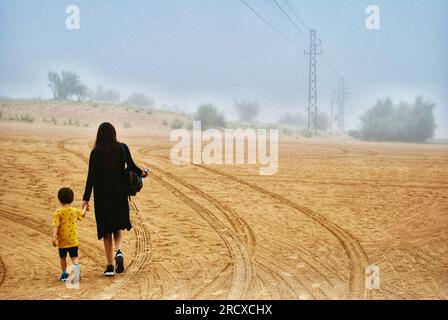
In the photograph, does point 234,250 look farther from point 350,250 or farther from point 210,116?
point 210,116

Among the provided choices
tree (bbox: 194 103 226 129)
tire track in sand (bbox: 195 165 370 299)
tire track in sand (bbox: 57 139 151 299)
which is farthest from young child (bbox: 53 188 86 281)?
tree (bbox: 194 103 226 129)

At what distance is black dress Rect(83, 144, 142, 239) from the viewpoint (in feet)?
22.9

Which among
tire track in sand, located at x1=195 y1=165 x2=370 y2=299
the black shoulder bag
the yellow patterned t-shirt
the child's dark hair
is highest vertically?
the black shoulder bag

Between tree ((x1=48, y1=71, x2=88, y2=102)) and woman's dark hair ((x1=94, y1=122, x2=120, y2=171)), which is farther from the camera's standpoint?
tree ((x1=48, y1=71, x2=88, y2=102))

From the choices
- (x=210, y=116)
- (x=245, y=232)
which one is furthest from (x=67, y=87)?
(x=245, y=232)

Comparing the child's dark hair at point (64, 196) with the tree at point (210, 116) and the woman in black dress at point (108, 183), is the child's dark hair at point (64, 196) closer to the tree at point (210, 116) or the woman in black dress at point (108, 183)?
the woman in black dress at point (108, 183)

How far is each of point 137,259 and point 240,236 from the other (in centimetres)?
221

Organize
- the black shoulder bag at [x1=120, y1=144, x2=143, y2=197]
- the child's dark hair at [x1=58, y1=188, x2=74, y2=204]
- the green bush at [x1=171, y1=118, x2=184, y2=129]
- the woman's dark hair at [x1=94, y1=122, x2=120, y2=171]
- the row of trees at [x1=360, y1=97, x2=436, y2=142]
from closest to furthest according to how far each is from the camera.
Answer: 1. the child's dark hair at [x1=58, y1=188, x2=74, y2=204]
2. the woman's dark hair at [x1=94, y1=122, x2=120, y2=171]
3. the black shoulder bag at [x1=120, y1=144, x2=143, y2=197]
4. the green bush at [x1=171, y1=118, x2=184, y2=129]
5. the row of trees at [x1=360, y1=97, x2=436, y2=142]

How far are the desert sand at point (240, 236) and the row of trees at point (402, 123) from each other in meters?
35.9

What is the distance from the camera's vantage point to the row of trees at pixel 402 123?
52625 mm

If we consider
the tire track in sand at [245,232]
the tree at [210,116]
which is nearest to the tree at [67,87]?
the tree at [210,116]

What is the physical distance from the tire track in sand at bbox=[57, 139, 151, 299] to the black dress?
616 mm

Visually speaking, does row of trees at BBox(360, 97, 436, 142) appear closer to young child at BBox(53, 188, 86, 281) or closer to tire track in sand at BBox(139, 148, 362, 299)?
tire track in sand at BBox(139, 148, 362, 299)
